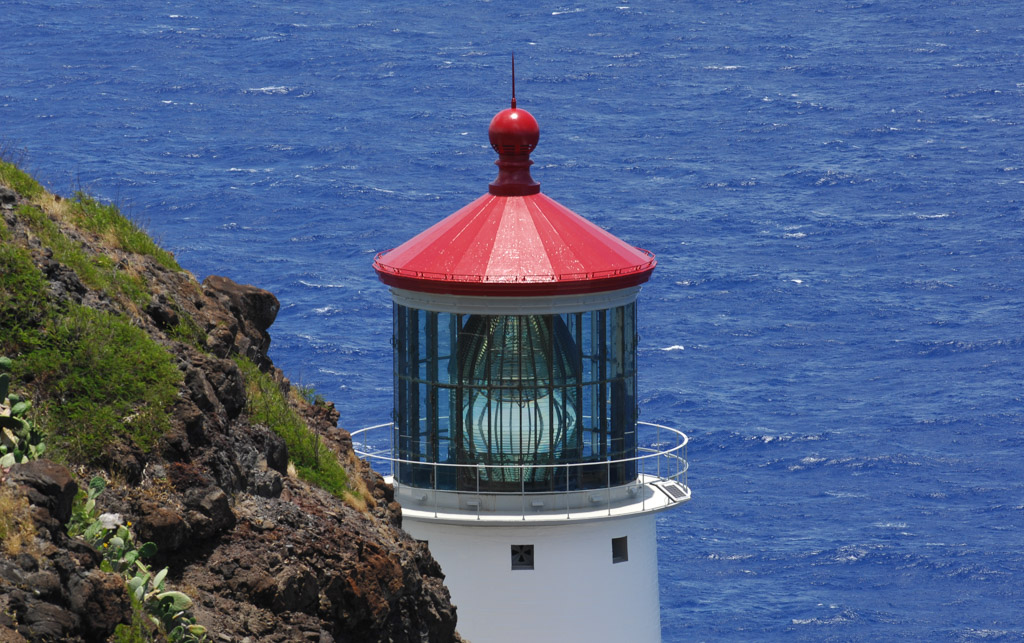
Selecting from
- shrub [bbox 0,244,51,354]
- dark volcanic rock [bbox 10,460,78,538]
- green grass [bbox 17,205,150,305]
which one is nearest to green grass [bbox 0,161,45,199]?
green grass [bbox 17,205,150,305]

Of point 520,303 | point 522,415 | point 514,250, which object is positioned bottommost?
point 522,415

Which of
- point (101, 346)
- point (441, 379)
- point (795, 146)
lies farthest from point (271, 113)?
point (101, 346)

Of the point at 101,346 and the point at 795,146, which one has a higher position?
the point at 101,346

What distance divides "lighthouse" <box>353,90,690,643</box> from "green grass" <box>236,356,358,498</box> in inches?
147

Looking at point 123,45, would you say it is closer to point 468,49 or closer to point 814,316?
point 468,49

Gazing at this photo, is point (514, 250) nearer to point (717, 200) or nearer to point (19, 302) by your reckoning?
point (19, 302)

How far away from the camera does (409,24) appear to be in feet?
318

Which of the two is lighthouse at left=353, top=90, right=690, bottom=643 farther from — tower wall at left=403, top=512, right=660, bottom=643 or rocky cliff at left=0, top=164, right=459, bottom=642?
rocky cliff at left=0, top=164, right=459, bottom=642

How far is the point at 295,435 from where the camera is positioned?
1073 centimetres

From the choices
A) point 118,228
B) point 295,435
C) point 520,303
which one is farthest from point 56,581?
point 520,303

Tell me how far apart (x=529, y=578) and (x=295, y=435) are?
4594mm

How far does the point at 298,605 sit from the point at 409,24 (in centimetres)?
8937

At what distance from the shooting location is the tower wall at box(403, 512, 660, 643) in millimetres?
14906

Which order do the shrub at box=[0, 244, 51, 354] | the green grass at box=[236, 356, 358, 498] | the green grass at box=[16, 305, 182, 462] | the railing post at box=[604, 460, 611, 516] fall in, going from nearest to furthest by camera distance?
1. the green grass at box=[16, 305, 182, 462]
2. the shrub at box=[0, 244, 51, 354]
3. the green grass at box=[236, 356, 358, 498]
4. the railing post at box=[604, 460, 611, 516]
